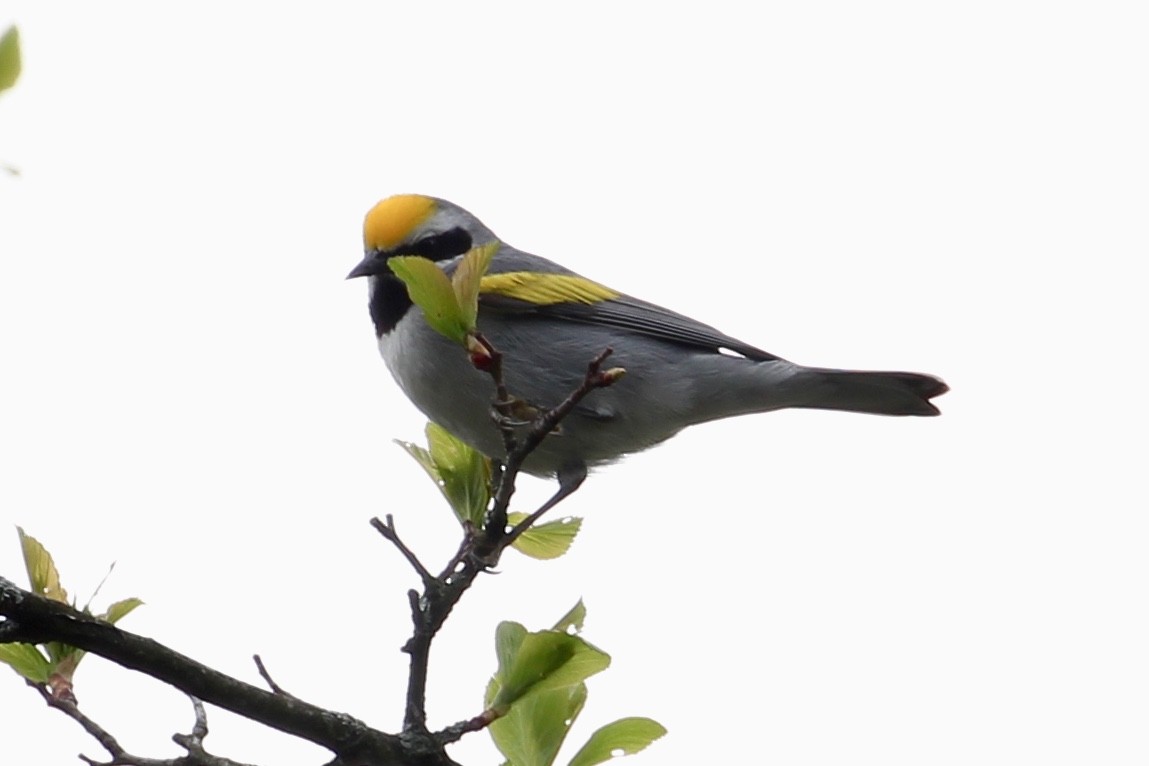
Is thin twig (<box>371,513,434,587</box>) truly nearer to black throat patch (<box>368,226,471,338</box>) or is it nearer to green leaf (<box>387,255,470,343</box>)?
green leaf (<box>387,255,470,343</box>)

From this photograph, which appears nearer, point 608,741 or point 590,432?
point 608,741

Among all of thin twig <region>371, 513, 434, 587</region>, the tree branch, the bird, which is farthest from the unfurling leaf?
the bird

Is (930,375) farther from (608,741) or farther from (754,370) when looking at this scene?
(608,741)

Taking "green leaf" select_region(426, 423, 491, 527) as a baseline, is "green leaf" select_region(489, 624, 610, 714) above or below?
below

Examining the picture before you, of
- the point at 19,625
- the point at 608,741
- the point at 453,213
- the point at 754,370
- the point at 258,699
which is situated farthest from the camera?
the point at 453,213

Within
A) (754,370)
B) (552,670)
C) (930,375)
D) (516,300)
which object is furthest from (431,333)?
(552,670)

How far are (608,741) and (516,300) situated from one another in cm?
306

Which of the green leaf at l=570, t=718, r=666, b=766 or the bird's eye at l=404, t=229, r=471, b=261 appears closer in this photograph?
the green leaf at l=570, t=718, r=666, b=766

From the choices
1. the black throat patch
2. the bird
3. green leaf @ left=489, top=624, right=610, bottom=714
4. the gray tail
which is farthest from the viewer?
the black throat patch

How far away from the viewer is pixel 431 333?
18.5 ft

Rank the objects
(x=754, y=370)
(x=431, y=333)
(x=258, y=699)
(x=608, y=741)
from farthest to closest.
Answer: (x=754, y=370) < (x=431, y=333) < (x=608, y=741) < (x=258, y=699)

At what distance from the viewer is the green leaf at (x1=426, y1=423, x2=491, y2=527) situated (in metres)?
3.97

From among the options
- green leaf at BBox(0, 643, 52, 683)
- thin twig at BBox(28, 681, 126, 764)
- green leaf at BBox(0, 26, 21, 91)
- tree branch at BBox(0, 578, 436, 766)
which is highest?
green leaf at BBox(0, 26, 21, 91)

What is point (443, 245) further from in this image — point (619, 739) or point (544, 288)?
point (619, 739)
